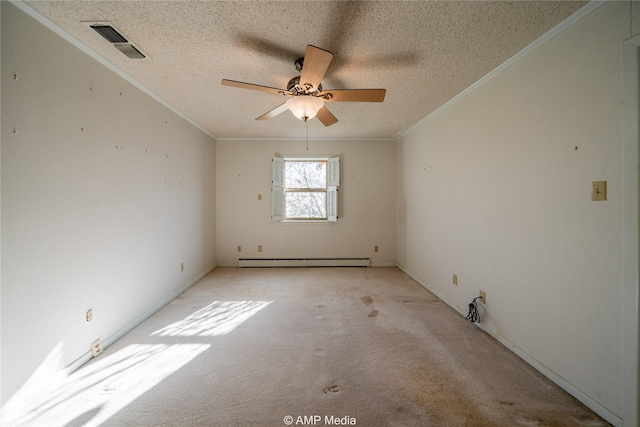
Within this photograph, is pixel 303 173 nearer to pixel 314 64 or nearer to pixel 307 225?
pixel 307 225

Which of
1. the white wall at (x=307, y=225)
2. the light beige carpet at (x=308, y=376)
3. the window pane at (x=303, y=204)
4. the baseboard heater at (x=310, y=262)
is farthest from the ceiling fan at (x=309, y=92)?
the baseboard heater at (x=310, y=262)

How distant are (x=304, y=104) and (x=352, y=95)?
40 centimetres

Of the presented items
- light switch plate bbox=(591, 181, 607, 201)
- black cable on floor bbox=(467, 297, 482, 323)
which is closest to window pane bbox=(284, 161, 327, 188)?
black cable on floor bbox=(467, 297, 482, 323)

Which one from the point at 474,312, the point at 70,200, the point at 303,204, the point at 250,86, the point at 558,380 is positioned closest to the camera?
the point at 558,380

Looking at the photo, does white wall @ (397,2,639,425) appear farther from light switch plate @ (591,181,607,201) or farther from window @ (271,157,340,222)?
window @ (271,157,340,222)

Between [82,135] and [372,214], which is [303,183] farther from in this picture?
[82,135]

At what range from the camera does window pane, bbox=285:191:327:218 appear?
15.0 feet

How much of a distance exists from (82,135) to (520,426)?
327cm

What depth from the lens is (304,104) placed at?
1970 mm

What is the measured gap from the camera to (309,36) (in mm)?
1675

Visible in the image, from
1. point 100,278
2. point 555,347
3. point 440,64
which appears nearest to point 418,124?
point 440,64

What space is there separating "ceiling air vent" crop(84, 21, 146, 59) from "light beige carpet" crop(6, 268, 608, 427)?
2.30 m

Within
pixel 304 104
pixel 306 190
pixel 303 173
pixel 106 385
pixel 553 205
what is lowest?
pixel 106 385

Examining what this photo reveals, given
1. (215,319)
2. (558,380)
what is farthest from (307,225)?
(558,380)
